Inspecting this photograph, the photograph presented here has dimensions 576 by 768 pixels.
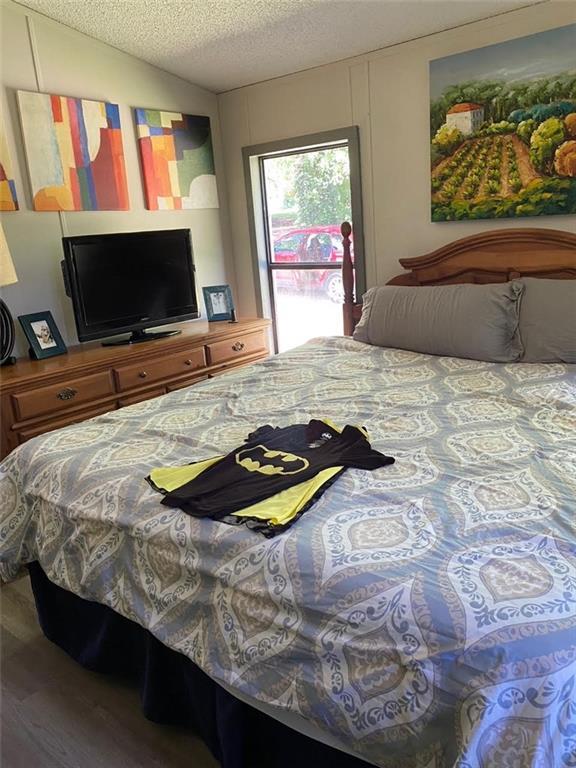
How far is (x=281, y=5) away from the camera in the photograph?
281 centimetres

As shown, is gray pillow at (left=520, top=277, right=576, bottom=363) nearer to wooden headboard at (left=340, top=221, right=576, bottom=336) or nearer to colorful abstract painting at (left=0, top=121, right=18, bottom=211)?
wooden headboard at (left=340, top=221, right=576, bottom=336)

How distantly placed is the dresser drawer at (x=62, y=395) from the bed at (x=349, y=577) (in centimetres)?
82

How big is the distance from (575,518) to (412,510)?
1.14 feet

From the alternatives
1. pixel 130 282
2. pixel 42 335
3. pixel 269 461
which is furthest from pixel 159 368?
pixel 269 461

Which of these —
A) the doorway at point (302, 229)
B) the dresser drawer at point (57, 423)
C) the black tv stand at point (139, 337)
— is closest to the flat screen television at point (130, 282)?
the black tv stand at point (139, 337)

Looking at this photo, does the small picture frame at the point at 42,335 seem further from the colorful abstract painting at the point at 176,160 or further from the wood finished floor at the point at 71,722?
the wood finished floor at the point at 71,722

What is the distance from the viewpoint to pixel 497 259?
302 cm

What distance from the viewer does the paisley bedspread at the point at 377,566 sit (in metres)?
0.96

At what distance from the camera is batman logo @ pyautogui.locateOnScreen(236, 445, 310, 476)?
159cm

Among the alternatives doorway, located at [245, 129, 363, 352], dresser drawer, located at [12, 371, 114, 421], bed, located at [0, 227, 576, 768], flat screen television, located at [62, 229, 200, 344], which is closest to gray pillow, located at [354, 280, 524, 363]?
bed, located at [0, 227, 576, 768]

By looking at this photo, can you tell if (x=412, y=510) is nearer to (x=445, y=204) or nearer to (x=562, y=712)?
(x=562, y=712)

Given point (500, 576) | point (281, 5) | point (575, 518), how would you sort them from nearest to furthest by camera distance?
point (500, 576) → point (575, 518) → point (281, 5)

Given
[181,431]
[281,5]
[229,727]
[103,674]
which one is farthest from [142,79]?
[229,727]

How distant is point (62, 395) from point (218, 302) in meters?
1.41
